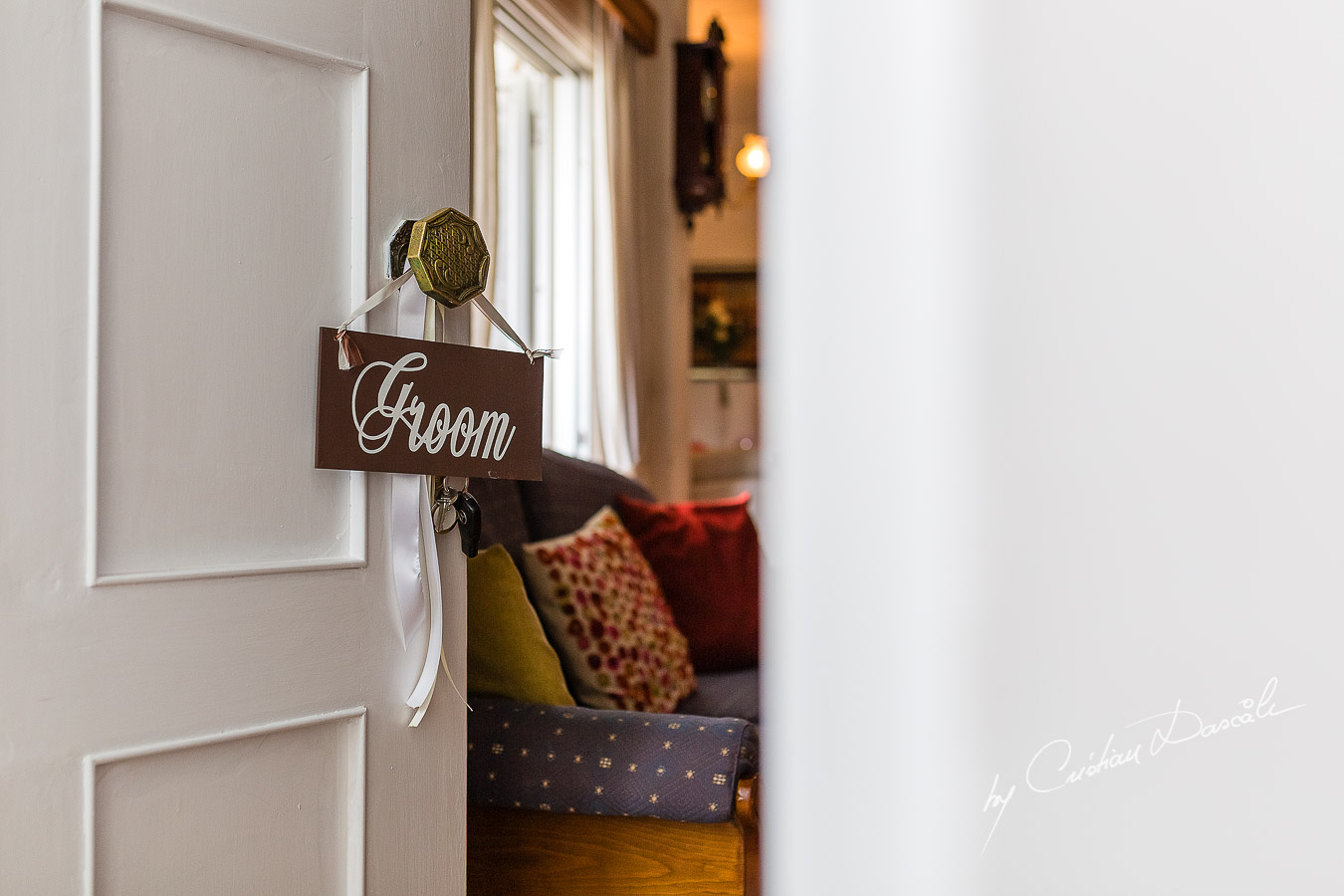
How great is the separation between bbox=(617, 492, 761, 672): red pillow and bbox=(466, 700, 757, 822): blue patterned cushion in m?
0.94

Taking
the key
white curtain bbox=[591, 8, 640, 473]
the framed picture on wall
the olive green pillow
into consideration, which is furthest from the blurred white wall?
the framed picture on wall

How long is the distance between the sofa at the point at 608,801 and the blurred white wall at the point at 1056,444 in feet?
3.08

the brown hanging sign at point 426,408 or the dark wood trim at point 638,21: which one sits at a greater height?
the dark wood trim at point 638,21

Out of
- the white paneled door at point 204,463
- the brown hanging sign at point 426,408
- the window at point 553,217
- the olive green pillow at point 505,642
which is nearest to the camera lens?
the white paneled door at point 204,463

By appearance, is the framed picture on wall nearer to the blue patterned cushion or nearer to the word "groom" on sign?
the blue patterned cushion

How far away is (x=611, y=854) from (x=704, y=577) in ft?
3.61

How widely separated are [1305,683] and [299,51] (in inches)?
37.7

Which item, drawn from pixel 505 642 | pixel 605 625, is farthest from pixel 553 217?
pixel 505 642

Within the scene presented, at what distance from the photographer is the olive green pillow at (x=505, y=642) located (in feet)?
5.04

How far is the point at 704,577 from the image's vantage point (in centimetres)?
240

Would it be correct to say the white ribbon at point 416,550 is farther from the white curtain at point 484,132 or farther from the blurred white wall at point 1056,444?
the white curtain at point 484,132

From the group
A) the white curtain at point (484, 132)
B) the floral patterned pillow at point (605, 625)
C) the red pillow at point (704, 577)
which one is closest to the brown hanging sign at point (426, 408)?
the floral patterned pillow at point (605, 625)

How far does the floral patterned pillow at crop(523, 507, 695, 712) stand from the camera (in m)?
1.76

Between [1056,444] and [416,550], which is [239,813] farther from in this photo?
[1056,444]
